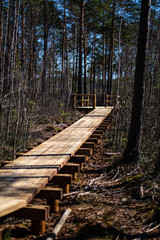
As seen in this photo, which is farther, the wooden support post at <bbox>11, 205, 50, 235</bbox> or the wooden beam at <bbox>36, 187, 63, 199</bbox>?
the wooden beam at <bbox>36, 187, 63, 199</bbox>

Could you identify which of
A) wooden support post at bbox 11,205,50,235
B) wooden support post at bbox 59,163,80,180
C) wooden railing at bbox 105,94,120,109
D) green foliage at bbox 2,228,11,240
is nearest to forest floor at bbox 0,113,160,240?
green foliage at bbox 2,228,11,240

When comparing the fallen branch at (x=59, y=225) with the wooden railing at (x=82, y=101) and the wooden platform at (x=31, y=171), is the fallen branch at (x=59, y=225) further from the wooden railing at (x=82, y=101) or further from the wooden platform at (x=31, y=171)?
the wooden railing at (x=82, y=101)

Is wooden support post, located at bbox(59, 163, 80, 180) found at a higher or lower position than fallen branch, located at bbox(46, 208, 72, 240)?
higher

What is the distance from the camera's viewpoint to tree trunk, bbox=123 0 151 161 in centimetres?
561

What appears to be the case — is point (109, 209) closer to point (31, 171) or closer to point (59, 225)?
point (59, 225)

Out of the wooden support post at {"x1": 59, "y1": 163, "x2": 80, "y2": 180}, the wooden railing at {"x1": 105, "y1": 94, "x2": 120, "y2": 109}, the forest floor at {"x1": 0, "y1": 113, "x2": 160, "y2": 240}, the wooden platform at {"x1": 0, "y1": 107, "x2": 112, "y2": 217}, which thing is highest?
the wooden railing at {"x1": 105, "y1": 94, "x2": 120, "y2": 109}

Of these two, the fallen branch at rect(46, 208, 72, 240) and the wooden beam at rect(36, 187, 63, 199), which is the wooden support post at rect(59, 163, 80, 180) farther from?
the wooden beam at rect(36, 187, 63, 199)

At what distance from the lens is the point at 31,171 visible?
13.1 feet

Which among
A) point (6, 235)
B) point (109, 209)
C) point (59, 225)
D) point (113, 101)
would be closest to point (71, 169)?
point (109, 209)

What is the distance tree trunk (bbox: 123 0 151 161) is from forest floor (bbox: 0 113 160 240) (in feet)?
1.33

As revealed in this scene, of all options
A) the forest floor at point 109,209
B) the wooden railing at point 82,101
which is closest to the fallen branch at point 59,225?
the forest floor at point 109,209

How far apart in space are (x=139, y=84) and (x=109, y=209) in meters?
3.01

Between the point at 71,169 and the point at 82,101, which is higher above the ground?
the point at 82,101

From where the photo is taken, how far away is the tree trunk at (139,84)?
18.4ft
